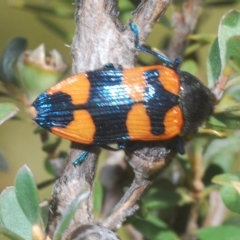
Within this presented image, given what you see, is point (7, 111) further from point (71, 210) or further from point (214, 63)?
point (214, 63)

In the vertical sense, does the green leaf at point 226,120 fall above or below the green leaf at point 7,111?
below

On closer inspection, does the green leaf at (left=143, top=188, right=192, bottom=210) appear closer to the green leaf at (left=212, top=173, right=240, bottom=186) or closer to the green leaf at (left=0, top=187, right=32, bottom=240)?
the green leaf at (left=212, top=173, right=240, bottom=186)

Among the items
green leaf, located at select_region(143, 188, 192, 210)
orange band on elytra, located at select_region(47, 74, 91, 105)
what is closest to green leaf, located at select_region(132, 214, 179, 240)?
green leaf, located at select_region(143, 188, 192, 210)

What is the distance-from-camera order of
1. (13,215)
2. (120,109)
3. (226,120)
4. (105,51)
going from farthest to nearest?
(120,109)
(226,120)
(105,51)
(13,215)

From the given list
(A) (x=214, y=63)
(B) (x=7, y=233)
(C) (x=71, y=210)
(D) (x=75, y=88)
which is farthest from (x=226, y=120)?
(B) (x=7, y=233)

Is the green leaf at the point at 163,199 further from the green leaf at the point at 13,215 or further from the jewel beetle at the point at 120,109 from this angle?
the green leaf at the point at 13,215

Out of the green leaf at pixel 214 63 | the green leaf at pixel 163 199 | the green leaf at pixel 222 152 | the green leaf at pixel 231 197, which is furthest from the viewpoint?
the green leaf at pixel 222 152

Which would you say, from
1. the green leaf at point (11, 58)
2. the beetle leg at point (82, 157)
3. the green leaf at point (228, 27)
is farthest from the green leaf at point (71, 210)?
the green leaf at point (11, 58)
